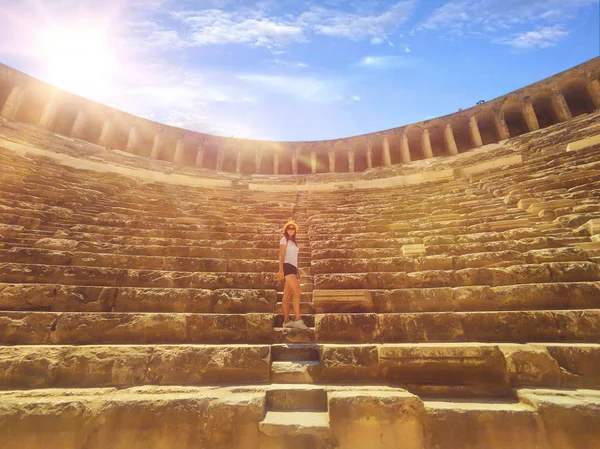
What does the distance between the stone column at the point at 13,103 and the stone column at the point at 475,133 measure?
22.1 metres

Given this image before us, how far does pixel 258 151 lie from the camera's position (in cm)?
1930

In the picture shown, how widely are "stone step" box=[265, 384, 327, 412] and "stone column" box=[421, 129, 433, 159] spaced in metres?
16.4

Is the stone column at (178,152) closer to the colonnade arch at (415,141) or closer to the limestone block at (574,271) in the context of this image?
the colonnade arch at (415,141)

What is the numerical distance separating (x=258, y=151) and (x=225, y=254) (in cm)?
1507

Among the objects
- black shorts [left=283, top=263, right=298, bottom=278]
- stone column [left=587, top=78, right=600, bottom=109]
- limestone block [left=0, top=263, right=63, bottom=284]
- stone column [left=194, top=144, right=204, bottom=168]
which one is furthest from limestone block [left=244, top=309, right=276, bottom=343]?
stone column [left=587, top=78, right=600, bottom=109]

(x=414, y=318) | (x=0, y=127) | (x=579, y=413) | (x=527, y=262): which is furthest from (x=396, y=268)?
(x=0, y=127)

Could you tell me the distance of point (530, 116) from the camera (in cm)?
1488

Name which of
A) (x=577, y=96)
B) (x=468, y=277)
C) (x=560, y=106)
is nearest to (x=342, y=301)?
(x=468, y=277)

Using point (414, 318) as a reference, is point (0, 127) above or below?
above

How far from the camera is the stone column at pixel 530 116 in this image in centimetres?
1466

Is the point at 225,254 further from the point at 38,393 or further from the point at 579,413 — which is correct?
the point at 579,413

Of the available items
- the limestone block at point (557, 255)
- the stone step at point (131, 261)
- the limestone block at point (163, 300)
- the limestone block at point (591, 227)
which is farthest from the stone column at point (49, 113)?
the limestone block at point (591, 227)

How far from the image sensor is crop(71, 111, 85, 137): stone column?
49.4 ft

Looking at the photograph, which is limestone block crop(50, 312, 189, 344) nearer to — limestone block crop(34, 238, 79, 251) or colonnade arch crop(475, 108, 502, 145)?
limestone block crop(34, 238, 79, 251)
